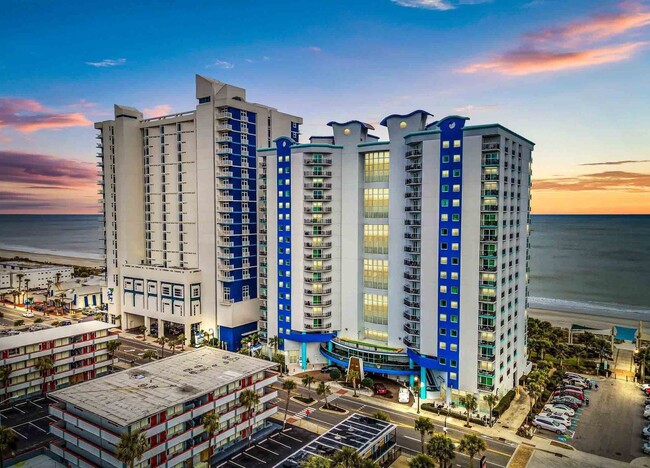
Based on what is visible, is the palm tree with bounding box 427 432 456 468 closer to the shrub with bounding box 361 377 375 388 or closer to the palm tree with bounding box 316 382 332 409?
Answer: the palm tree with bounding box 316 382 332 409

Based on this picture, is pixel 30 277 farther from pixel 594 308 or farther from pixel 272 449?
pixel 594 308

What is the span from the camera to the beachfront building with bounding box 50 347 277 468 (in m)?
46.8

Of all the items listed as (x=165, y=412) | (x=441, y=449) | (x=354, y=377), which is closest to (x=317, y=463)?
(x=441, y=449)

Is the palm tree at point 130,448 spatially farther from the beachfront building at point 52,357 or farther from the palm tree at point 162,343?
the palm tree at point 162,343

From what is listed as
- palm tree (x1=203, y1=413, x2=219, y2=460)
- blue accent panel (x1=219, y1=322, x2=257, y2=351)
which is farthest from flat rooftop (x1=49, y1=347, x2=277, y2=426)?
blue accent panel (x1=219, y1=322, x2=257, y2=351)

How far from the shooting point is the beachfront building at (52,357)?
6969 centimetres

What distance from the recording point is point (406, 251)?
75.4 meters

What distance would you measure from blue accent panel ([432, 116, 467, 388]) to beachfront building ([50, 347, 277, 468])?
90.6 ft

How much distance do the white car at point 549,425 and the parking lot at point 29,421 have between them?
218 feet

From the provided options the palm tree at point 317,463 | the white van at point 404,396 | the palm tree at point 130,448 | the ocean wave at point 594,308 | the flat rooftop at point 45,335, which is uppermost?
the flat rooftop at point 45,335

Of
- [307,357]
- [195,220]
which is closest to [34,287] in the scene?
[195,220]

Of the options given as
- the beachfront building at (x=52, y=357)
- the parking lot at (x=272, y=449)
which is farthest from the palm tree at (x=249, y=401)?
the beachfront building at (x=52, y=357)

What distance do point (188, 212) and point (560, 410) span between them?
273 ft

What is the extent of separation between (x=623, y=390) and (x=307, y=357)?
56.0 meters
